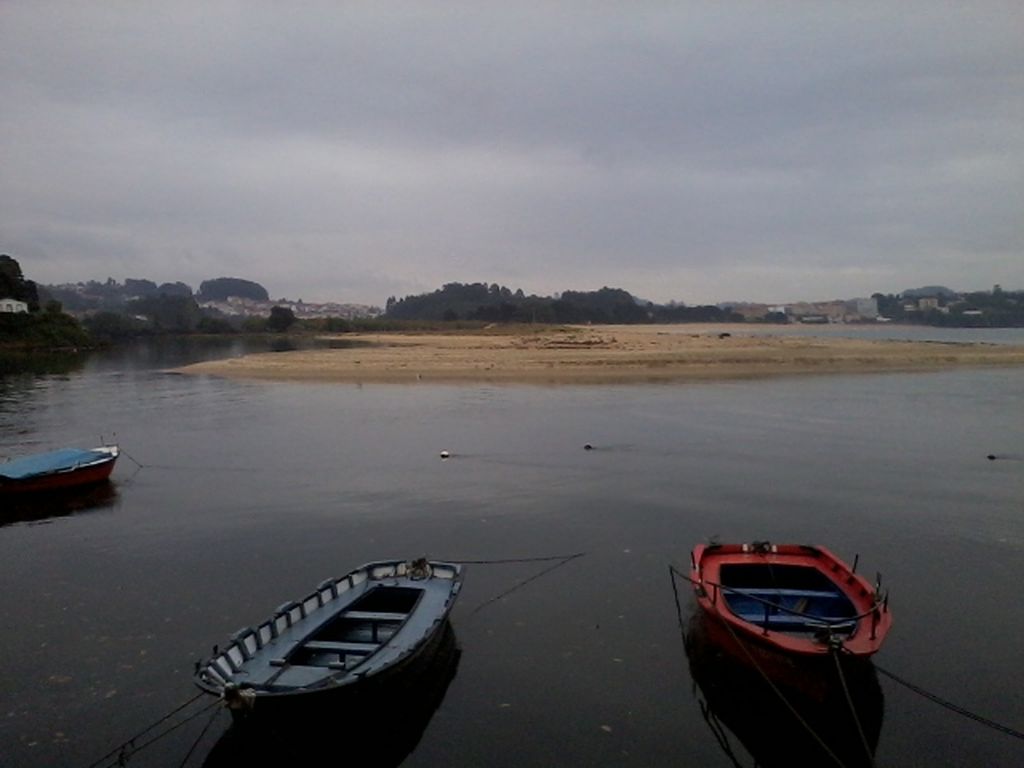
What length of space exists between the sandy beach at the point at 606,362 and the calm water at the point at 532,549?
18.5 metres

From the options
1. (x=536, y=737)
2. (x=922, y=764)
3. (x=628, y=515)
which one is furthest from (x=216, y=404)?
(x=922, y=764)

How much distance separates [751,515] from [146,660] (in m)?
15.1

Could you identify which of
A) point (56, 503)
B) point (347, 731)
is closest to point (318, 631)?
point (347, 731)

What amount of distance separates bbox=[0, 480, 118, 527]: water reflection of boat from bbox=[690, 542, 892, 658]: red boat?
19.2m

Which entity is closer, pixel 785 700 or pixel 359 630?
pixel 785 700

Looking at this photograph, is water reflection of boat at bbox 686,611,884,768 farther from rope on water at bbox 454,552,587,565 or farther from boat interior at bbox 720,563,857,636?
rope on water at bbox 454,552,587,565

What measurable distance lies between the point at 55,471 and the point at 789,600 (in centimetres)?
2287

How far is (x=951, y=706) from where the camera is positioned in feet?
35.0

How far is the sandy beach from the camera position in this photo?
58.5 meters

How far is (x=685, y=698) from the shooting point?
11031 millimetres

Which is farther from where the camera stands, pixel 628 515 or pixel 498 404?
pixel 498 404

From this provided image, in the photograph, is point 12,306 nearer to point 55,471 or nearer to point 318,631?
point 55,471

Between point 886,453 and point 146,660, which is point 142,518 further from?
point 886,453

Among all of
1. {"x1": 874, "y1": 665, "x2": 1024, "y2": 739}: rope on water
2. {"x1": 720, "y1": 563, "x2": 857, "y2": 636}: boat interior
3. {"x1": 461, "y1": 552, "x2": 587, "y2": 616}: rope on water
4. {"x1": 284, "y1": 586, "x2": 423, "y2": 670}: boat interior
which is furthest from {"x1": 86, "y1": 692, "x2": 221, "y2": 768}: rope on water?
{"x1": 874, "y1": 665, "x2": 1024, "y2": 739}: rope on water
